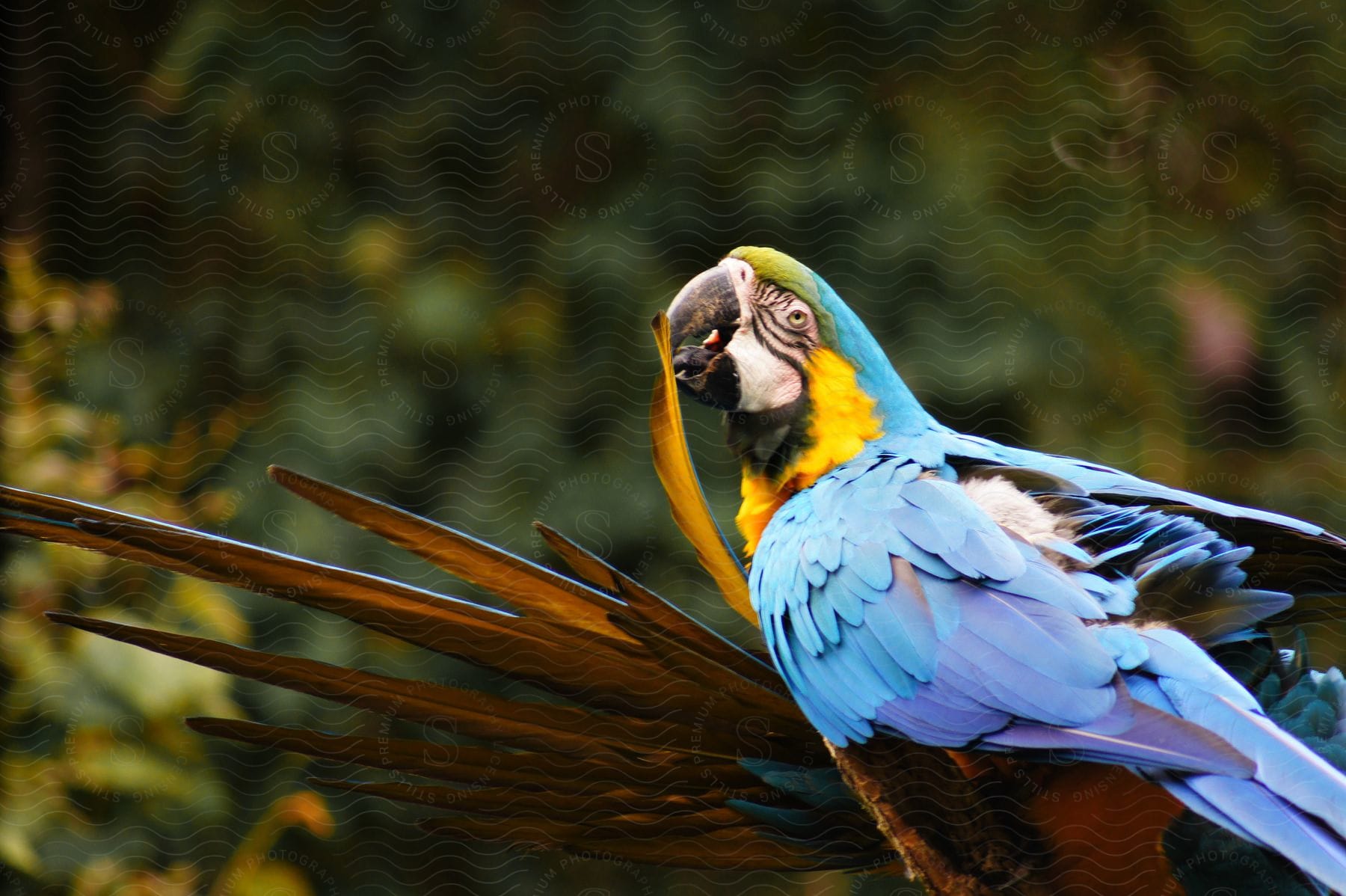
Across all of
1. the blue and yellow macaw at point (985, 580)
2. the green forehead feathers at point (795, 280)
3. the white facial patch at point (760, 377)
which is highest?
the green forehead feathers at point (795, 280)

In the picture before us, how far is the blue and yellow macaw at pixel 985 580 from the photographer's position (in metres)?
0.54

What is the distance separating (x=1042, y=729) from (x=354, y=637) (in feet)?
3.07

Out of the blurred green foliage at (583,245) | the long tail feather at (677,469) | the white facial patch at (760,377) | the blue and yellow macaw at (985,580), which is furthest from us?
the blurred green foliage at (583,245)

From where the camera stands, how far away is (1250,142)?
1547 millimetres

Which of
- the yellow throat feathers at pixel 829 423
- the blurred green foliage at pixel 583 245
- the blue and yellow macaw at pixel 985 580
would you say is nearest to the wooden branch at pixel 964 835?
the blue and yellow macaw at pixel 985 580

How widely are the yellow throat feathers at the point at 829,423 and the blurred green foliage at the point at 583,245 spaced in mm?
555

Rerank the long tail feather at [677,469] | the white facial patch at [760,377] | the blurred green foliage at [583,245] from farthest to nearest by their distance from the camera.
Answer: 1. the blurred green foliage at [583,245]
2. the white facial patch at [760,377]
3. the long tail feather at [677,469]

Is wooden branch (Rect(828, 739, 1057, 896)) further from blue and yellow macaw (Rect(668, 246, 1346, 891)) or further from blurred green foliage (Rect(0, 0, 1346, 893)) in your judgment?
blurred green foliage (Rect(0, 0, 1346, 893))

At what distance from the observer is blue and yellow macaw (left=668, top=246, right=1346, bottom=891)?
0.54m

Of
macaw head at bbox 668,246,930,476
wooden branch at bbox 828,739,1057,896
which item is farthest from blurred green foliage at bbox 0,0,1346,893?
wooden branch at bbox 828,739,1057,896

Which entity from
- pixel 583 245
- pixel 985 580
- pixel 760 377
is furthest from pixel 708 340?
pixel 583 245

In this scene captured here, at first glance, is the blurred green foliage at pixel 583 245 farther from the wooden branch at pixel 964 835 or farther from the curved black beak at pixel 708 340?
the wooden branch at pixel 964 835

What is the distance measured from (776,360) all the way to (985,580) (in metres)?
0.21

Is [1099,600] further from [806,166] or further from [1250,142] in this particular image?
[1250,142]
